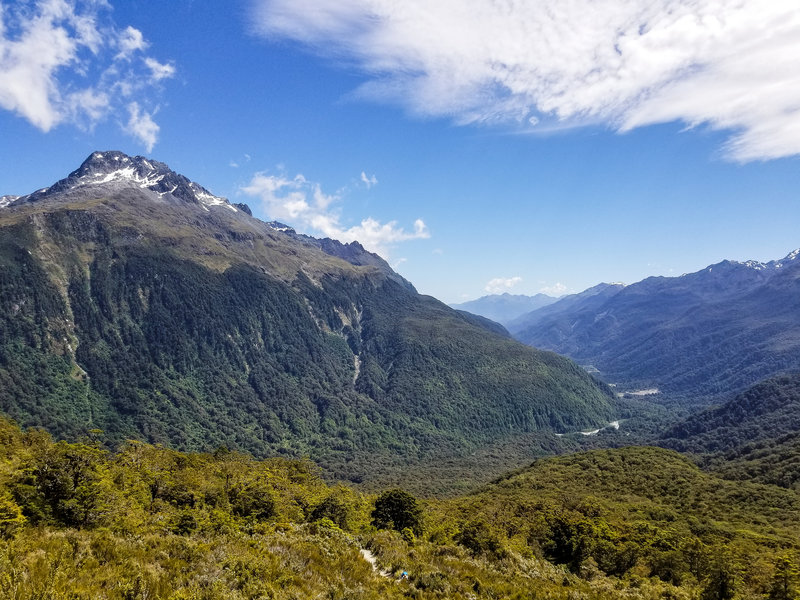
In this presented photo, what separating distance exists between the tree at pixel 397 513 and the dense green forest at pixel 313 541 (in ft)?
0.78

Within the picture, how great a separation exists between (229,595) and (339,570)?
962 centimetres

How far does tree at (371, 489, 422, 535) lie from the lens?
66.1 metres

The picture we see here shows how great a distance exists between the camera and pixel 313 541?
34438 millimetres

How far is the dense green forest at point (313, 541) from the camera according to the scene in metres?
22.8

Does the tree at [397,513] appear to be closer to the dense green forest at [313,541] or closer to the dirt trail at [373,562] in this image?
the dense green forest at [313,541]

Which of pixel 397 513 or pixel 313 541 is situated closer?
pixel 313 541

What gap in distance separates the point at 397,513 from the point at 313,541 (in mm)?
37577

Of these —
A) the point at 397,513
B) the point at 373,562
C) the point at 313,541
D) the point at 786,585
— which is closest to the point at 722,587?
the point at 786,585

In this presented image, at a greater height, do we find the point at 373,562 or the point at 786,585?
the point at 373,562

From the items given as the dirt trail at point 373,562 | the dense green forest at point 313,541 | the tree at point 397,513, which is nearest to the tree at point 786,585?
the dense green forest at point 313,541

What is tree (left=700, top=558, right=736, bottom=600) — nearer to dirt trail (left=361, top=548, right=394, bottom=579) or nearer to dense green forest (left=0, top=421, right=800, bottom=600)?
dense green forest (left=0, top=421, right=800, bottom=600)

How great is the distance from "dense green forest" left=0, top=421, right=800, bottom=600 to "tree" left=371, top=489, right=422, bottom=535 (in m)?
0.24

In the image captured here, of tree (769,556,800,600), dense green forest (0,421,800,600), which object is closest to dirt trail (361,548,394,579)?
dense green forest (0,421,800,600)

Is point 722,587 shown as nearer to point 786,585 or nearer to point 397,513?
point 786,585
